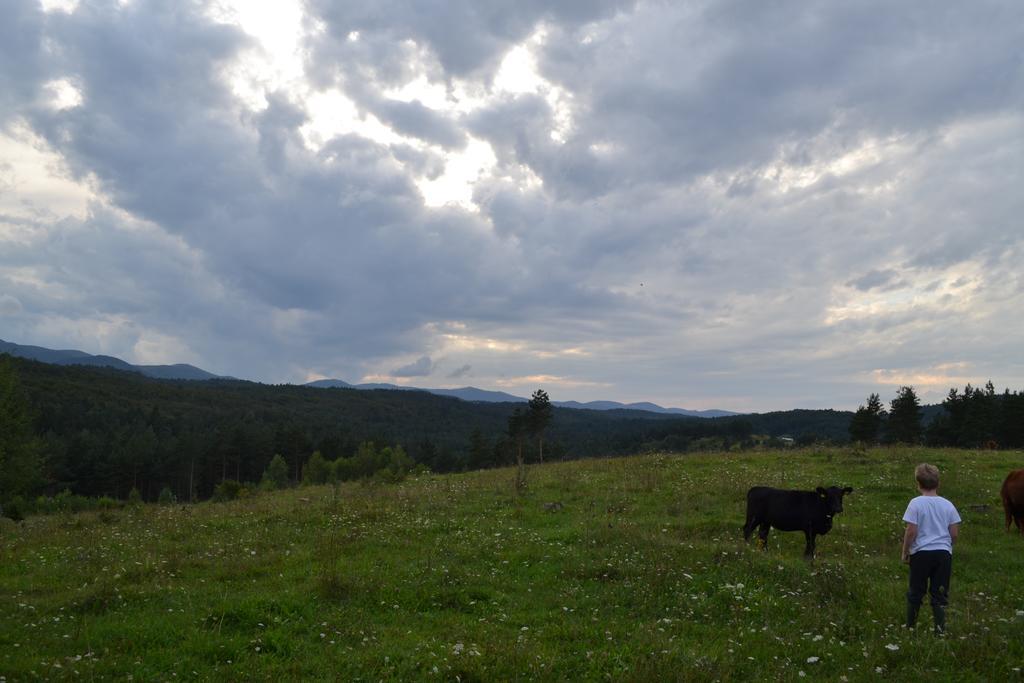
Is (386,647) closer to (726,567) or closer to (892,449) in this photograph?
(726,567)

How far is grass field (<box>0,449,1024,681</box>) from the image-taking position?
7.36 meters

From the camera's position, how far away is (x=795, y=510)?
1315cm

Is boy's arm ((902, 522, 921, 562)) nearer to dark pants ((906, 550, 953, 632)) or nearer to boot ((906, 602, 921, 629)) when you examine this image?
dark pants ((906, 550, 953, 632))

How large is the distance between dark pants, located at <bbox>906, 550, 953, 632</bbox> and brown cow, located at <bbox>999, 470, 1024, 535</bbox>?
8.12 m

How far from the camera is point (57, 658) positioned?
7363mm

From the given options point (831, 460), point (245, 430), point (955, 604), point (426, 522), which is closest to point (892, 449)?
point (831, 460)

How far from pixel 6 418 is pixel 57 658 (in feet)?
177

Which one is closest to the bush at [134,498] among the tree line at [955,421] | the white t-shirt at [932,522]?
the white t-shirt at [932,522]

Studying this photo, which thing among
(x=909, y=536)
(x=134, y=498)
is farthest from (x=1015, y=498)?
(x=134, y=498)

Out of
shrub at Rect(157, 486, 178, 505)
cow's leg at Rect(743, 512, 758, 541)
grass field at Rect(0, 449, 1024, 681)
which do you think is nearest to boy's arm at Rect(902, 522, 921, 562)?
grass field at Rect(0, 449, 1024, 681)

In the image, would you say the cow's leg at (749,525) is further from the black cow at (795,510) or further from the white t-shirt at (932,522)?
the white t-shirt at (932,522)

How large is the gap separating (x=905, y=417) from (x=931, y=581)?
71.8m

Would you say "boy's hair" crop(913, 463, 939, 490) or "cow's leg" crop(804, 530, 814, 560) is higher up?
"boy's hair" crop(913, 463, 939, 490)

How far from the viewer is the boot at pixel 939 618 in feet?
26.2
